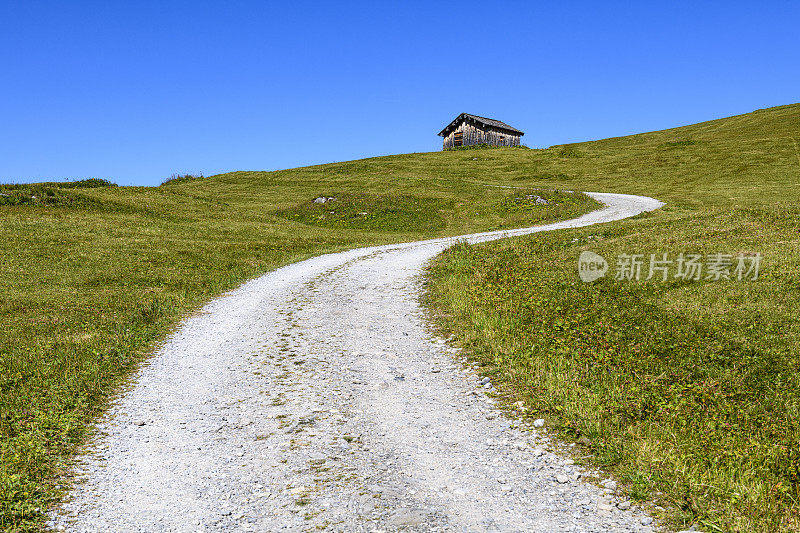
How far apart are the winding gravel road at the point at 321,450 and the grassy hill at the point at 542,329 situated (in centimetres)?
83

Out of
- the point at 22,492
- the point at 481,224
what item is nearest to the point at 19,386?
the point at 22,492

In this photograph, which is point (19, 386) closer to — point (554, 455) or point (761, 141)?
point (554, 455)

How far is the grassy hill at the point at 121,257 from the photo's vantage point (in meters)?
9.52

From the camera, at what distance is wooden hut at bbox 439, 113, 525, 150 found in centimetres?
11281

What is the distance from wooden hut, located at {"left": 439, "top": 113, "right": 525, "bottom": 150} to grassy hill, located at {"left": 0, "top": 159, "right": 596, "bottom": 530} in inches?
1881

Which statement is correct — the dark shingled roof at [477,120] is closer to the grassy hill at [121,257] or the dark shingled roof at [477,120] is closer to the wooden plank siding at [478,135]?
the wooden plank siding at [478,135]

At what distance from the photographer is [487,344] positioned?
12734 mm


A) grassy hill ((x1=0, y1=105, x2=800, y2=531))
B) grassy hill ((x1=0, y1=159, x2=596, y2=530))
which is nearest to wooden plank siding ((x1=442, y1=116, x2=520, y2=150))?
grassy hill ((x1=0, y1=159, x2=596, y2=530))

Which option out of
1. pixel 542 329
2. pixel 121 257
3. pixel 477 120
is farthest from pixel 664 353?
pixel 477 120

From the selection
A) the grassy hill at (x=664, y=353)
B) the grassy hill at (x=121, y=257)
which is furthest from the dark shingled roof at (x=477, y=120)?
the grassy hill at (x=664, y=353)

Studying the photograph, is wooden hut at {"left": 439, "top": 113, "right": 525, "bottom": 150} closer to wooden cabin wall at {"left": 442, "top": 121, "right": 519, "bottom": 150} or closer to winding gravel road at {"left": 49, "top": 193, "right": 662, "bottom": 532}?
wooden cabin wall at {"left": 442, "top": 121, "right": 519, "bottom": 150}

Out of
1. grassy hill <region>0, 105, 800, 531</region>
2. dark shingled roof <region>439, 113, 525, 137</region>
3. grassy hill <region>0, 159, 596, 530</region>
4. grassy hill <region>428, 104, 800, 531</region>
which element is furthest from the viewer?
dark shingled roof <region>439, 113, 525, 137</region>

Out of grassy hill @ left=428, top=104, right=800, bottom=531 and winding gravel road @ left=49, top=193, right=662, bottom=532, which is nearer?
winding gravel road @ left=49, top=193, right=662, bottom=532

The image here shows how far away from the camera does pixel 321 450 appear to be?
8320mm
